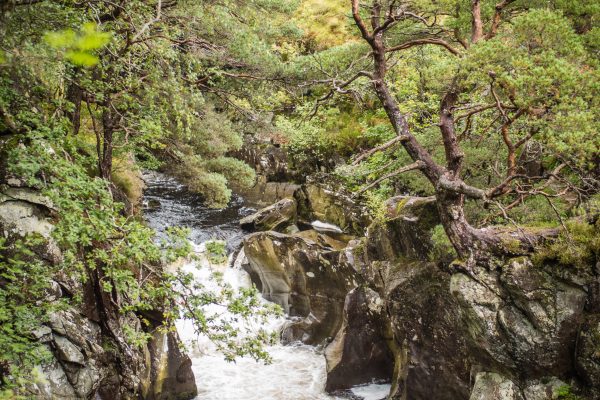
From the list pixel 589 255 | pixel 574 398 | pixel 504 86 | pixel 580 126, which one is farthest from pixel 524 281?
pixel 504 86

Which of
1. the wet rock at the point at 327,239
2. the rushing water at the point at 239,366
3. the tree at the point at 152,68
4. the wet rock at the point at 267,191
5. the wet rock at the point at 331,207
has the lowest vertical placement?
the rushing water at the point at 239,366

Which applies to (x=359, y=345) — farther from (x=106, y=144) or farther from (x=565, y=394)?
(x=106, y=144)

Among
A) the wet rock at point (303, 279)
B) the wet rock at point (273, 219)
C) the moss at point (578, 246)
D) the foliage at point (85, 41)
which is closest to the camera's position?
the foliage at point (85, 41)

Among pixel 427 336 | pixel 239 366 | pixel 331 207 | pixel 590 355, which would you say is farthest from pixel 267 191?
pixel 590 355

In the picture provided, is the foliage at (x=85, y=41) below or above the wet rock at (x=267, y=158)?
below

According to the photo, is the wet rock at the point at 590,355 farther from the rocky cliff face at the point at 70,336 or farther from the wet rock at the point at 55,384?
the wet rock at the point at 55,384

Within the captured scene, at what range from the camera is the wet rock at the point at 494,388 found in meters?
7.29

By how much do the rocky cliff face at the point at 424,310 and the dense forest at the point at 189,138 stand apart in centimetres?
19

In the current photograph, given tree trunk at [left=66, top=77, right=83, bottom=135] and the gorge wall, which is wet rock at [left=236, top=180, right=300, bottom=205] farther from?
tree trunk at [left=66, top=77, right=83, bottom=135]

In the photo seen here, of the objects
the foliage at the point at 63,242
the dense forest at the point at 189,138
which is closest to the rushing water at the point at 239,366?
the foliage at the point at 63,242

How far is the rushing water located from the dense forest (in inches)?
85.5

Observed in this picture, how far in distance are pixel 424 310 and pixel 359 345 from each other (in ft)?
8.92

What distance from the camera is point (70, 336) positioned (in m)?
7.43

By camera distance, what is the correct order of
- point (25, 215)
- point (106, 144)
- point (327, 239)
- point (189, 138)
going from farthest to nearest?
point (327, 239) < point (106, 144) < point (189, 138) < point (25, 215)
